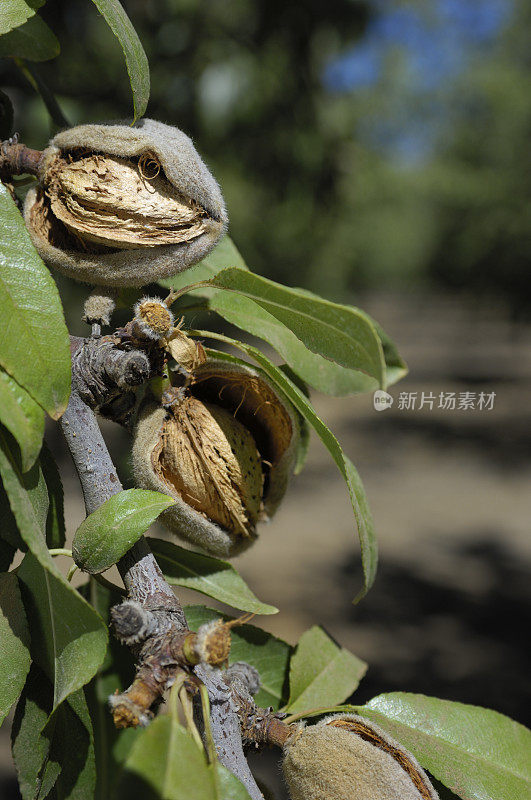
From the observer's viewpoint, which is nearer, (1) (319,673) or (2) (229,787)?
(2) (229,787)

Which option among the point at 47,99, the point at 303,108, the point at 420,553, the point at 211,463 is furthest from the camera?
the point at 420,553

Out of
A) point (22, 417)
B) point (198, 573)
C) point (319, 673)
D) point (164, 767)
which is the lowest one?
point (319, 673)

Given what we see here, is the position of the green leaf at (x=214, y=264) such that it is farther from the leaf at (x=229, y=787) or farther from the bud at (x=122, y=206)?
the leaf at (x=229, y=787)

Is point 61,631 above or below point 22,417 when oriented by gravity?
below

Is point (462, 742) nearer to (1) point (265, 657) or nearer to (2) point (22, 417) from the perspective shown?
(1) point (265, 657)

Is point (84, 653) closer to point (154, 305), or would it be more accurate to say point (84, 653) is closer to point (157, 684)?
point (157, 684)

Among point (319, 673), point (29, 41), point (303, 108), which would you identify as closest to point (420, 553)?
point (303, 108)

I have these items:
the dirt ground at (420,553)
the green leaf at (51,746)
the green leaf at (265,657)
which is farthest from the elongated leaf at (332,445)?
the dirt ground at (420,553)
